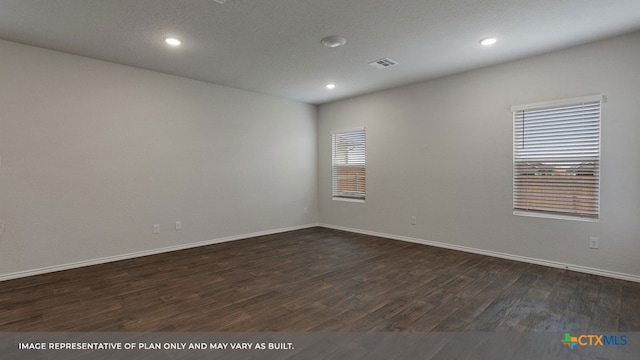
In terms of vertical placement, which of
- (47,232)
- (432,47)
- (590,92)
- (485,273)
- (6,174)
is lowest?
(485,273)

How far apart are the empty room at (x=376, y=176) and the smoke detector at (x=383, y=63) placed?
0.13 ft

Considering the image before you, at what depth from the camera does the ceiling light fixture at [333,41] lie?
331 centimetres

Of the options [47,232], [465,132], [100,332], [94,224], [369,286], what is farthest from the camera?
[465,132]

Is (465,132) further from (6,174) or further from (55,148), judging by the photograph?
(6,174)

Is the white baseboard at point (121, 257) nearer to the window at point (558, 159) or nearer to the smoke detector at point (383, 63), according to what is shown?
the smoke detector at point (383, 63)

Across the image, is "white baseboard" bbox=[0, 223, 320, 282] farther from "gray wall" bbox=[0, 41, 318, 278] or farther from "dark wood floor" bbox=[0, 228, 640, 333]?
"dark wood floor" bbox=[0, 228, 640, 333]

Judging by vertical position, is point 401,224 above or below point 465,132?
below

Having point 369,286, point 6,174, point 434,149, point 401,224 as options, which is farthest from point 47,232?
point 434,149

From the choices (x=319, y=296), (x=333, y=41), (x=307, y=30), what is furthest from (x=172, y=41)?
(x=319, y=296)

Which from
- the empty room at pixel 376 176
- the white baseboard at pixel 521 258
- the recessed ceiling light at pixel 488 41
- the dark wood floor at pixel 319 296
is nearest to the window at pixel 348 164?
the empty room at pixel 376 176

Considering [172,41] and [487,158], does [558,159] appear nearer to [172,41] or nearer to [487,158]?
[487,158]

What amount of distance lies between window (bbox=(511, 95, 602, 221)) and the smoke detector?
1.72 meters

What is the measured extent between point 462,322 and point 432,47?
296 cm

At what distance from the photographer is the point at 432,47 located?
3.58 meters
